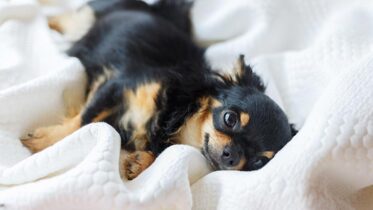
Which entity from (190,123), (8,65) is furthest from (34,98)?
(190,123)

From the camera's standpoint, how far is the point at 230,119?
1.33 m

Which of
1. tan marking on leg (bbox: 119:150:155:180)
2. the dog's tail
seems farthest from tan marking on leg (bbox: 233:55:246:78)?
the dog's tail

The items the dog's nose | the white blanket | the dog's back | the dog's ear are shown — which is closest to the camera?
the white blanket

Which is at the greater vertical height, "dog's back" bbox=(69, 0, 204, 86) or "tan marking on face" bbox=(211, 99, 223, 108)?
"tan marking on face" bbox=(211, 99, 223, 108)

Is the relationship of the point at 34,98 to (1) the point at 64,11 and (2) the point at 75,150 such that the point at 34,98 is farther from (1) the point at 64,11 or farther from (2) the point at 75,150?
(1) the point at 64,11

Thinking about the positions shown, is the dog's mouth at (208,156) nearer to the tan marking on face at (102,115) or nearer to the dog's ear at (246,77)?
the dog's ear at (246,77)

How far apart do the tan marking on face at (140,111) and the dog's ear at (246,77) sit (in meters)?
0.23

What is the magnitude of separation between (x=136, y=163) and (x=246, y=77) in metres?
0.41

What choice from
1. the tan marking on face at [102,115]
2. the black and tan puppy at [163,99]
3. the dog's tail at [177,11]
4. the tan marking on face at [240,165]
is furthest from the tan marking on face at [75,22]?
Answer: the tan marking on face at [240,165]

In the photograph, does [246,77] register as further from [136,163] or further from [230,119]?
[136,163]

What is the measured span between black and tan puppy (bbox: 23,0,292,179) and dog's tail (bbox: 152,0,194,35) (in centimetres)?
1

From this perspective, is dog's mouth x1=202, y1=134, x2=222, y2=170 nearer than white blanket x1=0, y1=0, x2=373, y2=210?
No

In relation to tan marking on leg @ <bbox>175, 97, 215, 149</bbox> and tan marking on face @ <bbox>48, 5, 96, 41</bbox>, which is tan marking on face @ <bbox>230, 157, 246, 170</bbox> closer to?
tan marking on leg @ <bbox>175, 97, 215, 149</bbox>

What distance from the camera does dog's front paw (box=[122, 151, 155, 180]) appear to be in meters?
1.25
